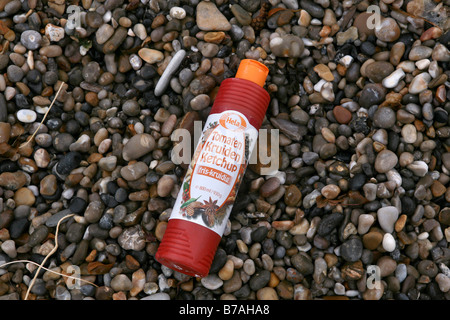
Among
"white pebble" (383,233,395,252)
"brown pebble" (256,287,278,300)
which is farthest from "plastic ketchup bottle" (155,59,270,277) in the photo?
"white pebble" (383,233,395,252)

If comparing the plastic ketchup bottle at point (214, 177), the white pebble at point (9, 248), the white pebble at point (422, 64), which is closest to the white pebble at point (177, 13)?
the plastic ketchup bottle at point (214, 177)

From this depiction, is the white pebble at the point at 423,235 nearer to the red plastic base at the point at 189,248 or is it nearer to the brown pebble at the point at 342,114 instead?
the brown pebble at the point at 342,114

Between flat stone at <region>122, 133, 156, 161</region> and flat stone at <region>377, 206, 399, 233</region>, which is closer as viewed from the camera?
flat stone at <region>377, 206, 399, 233</region>

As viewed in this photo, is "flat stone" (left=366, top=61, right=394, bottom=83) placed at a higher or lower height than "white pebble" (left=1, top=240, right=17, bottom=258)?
higher

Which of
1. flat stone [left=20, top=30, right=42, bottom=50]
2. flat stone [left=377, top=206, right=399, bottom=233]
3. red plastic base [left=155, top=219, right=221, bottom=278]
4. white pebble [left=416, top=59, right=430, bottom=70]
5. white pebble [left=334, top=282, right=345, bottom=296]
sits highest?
white pebble [left=416, top=59, right=430, bottom=70]

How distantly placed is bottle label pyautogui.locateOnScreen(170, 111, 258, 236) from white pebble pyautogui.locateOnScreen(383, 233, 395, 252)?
0.58m

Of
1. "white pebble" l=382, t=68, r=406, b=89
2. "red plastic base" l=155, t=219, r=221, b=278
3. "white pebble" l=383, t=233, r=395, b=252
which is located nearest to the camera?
"red plastic base" l=155, t=219, r=221, b=278

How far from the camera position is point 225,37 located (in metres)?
1.86

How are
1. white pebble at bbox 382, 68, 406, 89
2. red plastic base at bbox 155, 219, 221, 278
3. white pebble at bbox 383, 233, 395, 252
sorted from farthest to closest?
white pebble at bbox 382, 68, 406, 89 → white pebble at bbox 383, 233, 395, 252 → red plastic base at bbox 155, 219, 221, 278

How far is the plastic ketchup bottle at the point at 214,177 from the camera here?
A: 1.57 m

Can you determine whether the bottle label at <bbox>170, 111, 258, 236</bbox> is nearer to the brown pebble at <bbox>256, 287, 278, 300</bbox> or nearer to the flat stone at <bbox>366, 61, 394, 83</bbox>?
the brown pebble at <bbox>256, 287, 278, 300</bbox>

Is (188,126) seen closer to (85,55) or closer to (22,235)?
(85,55)

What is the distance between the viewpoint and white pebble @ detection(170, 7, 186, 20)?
185cm
